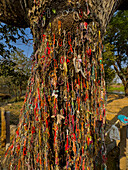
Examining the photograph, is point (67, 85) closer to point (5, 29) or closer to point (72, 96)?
point (72, 96)

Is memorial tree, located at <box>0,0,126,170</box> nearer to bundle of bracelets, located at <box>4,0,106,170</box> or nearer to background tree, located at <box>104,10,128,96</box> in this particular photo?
bundle of bracelets, located at <box>4,0,106,170</box>

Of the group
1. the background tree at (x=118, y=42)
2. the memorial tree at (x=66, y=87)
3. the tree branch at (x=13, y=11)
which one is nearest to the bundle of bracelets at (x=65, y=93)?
the memorial tree at (x=66, y=87)

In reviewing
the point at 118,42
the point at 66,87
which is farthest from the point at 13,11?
the point at 118,42

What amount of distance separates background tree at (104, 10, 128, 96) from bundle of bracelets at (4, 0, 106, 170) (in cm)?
779

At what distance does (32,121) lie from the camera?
1286 mm

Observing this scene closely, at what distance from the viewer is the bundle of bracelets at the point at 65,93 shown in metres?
1.17

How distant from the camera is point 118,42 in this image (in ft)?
33.8

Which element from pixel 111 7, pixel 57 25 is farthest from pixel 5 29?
pixel 111 7

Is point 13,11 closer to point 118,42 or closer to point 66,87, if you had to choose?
point 66,87

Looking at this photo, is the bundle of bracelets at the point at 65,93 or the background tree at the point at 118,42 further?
the background tree at the point at 118,42

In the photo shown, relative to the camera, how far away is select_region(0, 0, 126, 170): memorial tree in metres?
1.17

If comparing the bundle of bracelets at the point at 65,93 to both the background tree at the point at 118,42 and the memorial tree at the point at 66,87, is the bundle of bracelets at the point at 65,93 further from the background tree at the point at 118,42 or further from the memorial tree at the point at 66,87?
the background tree at the point at 118,42

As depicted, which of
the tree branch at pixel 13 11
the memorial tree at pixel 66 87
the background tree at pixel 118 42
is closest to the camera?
the memorial tree at pixel 66 87

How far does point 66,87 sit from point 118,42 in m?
11.4
